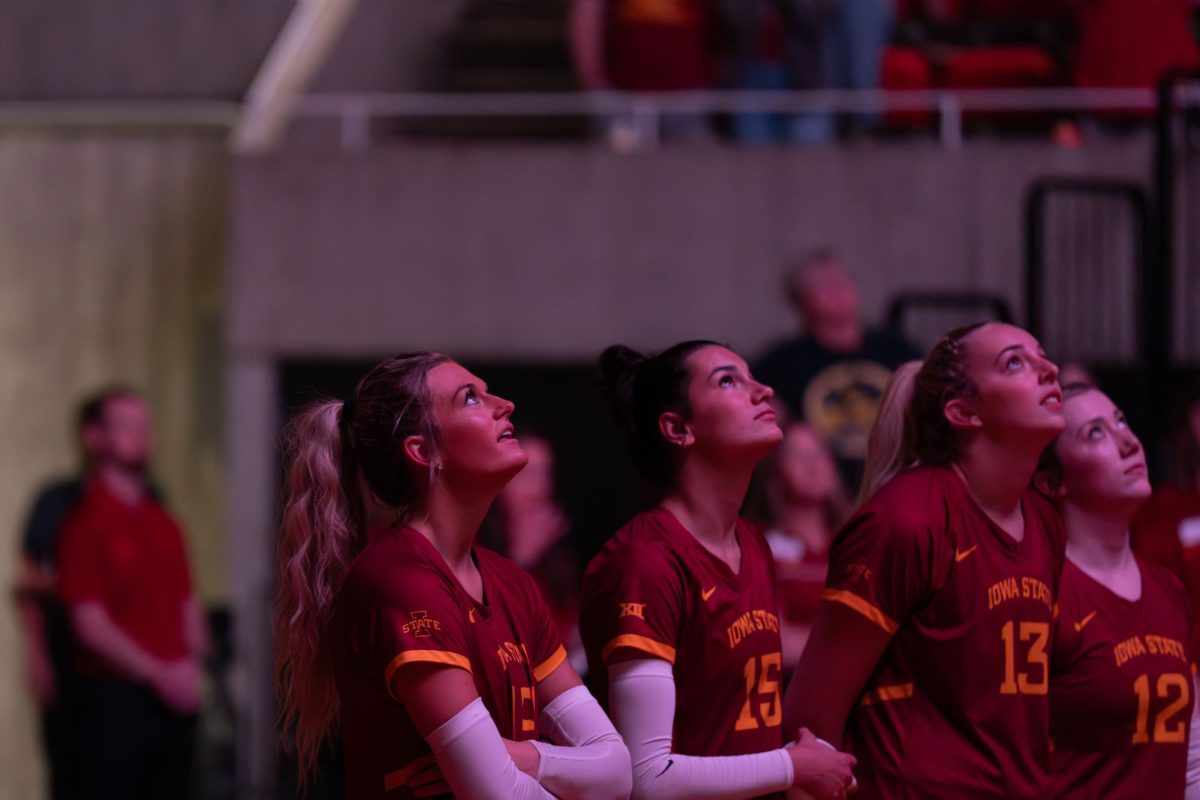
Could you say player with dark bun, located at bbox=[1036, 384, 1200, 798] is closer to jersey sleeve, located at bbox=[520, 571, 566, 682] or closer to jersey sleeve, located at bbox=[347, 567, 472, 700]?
jersey sleeve, located at bbox=[520, 571, 566, 682]

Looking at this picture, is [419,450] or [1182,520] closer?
[419,450]

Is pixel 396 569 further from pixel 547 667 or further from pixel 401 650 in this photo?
pixel 547 667

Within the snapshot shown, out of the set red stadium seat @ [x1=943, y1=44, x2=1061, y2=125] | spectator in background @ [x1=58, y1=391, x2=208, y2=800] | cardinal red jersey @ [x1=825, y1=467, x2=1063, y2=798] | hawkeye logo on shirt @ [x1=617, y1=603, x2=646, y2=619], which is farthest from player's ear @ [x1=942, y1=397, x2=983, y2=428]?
red stadium seat @ [x1=943, y1=44, x2=1061, y2=125]

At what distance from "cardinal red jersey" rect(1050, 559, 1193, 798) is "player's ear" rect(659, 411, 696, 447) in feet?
2.83

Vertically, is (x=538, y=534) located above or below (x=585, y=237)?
below

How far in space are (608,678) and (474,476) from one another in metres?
0.46

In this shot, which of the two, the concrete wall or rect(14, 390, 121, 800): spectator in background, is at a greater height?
the concrete wall

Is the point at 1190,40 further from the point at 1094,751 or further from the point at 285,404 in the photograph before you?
the point at 1094,751

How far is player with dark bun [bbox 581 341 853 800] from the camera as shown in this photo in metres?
3.06

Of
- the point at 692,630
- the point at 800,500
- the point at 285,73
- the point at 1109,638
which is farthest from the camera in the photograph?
the point at 285,73

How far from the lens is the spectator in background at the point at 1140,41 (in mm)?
7570

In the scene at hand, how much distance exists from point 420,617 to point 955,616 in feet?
3.54

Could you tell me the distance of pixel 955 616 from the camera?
10.8ft

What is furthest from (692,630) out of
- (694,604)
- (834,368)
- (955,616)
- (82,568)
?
(82,568)
